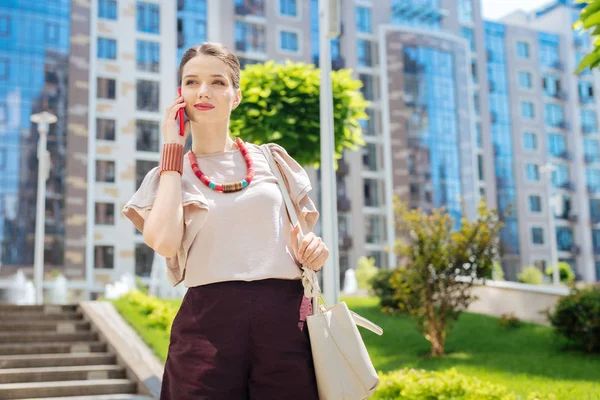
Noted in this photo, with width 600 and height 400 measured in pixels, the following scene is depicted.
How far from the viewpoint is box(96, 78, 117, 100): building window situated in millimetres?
35844

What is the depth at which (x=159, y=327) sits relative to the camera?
11.2m

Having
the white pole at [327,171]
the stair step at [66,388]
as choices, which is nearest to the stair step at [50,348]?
the stair step at [66,388]

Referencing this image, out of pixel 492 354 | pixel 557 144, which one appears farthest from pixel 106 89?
pixel 557 144

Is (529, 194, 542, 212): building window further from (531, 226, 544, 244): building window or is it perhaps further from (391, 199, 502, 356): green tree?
(391, 199, 502, 356): green tree

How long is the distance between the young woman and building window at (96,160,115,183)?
33.9 meters

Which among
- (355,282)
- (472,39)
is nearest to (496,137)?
(472,39)

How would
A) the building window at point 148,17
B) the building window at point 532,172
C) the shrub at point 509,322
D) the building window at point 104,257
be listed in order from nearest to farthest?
the shrub at point 509,322 → the building window at point 104,257 → the building window at point 148,17 → the building window at point 532,172

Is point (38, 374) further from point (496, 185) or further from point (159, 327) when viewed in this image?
point (496, 185)

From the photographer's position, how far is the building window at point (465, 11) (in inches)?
1822

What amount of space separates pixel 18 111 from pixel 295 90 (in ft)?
77.6

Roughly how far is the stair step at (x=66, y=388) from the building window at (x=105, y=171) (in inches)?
1067

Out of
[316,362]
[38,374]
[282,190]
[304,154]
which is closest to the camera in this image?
[316,362]

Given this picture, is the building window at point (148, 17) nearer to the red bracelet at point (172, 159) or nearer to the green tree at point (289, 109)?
the green tree at point (289, 109)

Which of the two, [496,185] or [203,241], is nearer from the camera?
[203,241]
